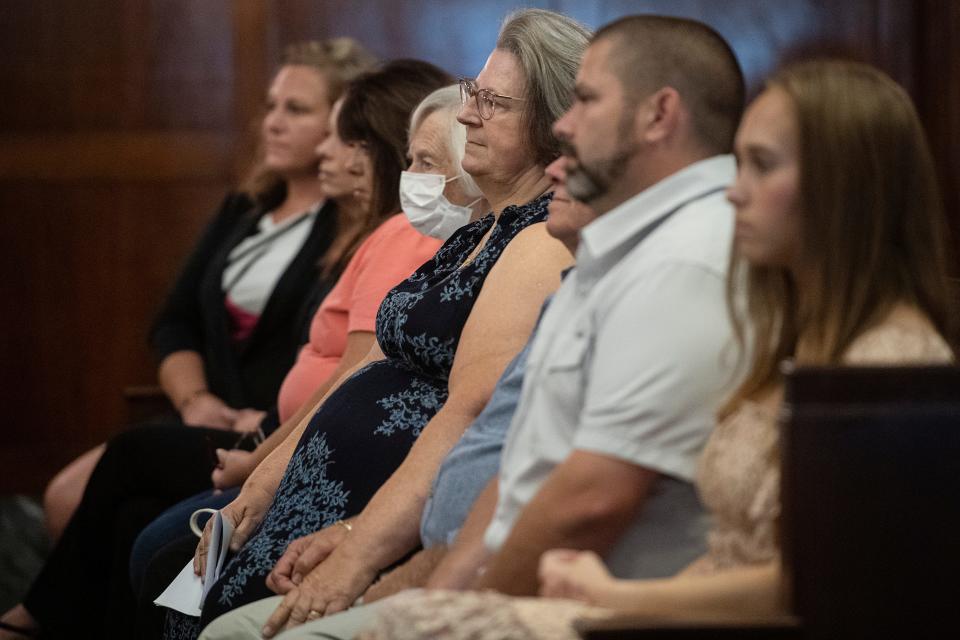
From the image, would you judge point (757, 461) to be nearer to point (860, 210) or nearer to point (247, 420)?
point (860, 210)

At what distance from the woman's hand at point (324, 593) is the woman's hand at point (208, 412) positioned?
165 cm

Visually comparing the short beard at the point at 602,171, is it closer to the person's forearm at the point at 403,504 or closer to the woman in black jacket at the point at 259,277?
the person's forearm at the point at 403,504

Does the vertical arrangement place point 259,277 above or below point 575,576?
below

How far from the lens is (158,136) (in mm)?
5477

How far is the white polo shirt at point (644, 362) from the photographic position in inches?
64.8

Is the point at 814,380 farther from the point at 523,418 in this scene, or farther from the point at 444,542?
the point at 444,542

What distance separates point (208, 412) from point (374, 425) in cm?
155

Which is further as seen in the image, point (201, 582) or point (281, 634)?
point (201, 582)

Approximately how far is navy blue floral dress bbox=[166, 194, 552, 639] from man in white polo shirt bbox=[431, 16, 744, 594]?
0.53 metres

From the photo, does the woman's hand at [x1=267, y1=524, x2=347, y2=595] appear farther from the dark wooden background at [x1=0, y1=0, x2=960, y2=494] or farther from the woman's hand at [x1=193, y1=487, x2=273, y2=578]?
the dark wooden background at [x1=0, y1=0, x2=960, y2=494]

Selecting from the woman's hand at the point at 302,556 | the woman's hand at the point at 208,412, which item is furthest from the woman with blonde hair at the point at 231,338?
the woman's hand at the point at 302,556

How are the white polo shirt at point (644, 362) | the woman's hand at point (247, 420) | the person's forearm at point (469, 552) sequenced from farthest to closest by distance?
the woman's hand at point (247, 420) < the person's forearm at point (469, 552) < the white polo shirt at point (644, 362)

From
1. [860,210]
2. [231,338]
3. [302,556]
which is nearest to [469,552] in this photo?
[302,556]

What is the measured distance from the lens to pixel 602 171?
1892 millimetres
